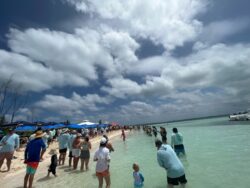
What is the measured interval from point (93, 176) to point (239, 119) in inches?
2650

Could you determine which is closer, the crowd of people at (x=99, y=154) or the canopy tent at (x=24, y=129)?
the crowd of people at (x=99, y=154)

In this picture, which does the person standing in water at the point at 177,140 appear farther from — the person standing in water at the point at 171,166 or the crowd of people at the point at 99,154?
the person standing in water at the point at 171,166

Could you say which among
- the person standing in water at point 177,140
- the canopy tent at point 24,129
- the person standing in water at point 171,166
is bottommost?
the person standing in water at point 171,166

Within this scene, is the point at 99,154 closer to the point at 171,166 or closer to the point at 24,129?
the point at 171,166

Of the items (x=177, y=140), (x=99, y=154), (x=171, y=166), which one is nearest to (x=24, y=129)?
(x=177, y=140)

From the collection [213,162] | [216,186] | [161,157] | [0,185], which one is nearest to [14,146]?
[0,185]

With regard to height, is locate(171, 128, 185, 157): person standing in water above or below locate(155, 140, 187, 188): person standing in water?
above

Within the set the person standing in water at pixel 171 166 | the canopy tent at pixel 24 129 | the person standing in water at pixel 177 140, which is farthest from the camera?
the canopy tent at pixel 24 129

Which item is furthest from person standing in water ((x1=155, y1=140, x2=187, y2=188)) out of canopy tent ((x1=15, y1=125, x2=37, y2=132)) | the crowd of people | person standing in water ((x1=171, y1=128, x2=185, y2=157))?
canopy tent ((x1=15, y1=125, x2=37, y2=132))

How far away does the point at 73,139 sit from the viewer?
10758 mm

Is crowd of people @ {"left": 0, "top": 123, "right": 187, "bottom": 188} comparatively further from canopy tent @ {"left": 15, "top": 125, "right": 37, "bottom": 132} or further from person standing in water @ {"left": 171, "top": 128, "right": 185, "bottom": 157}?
canopy tent @ {"left": 15, "top": 125, "right": 37, "bottom": 132}

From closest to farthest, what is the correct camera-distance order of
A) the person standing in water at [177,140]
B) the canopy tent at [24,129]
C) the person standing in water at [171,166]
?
1. the person standing in water at [171,166]
2. the person standing in water at [177,140]
3. the canopy tent at [24,129]

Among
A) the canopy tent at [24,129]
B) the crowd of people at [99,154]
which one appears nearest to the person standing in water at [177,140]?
the crowd of people at [99,154]

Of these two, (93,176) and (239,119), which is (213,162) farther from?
(239,119)
